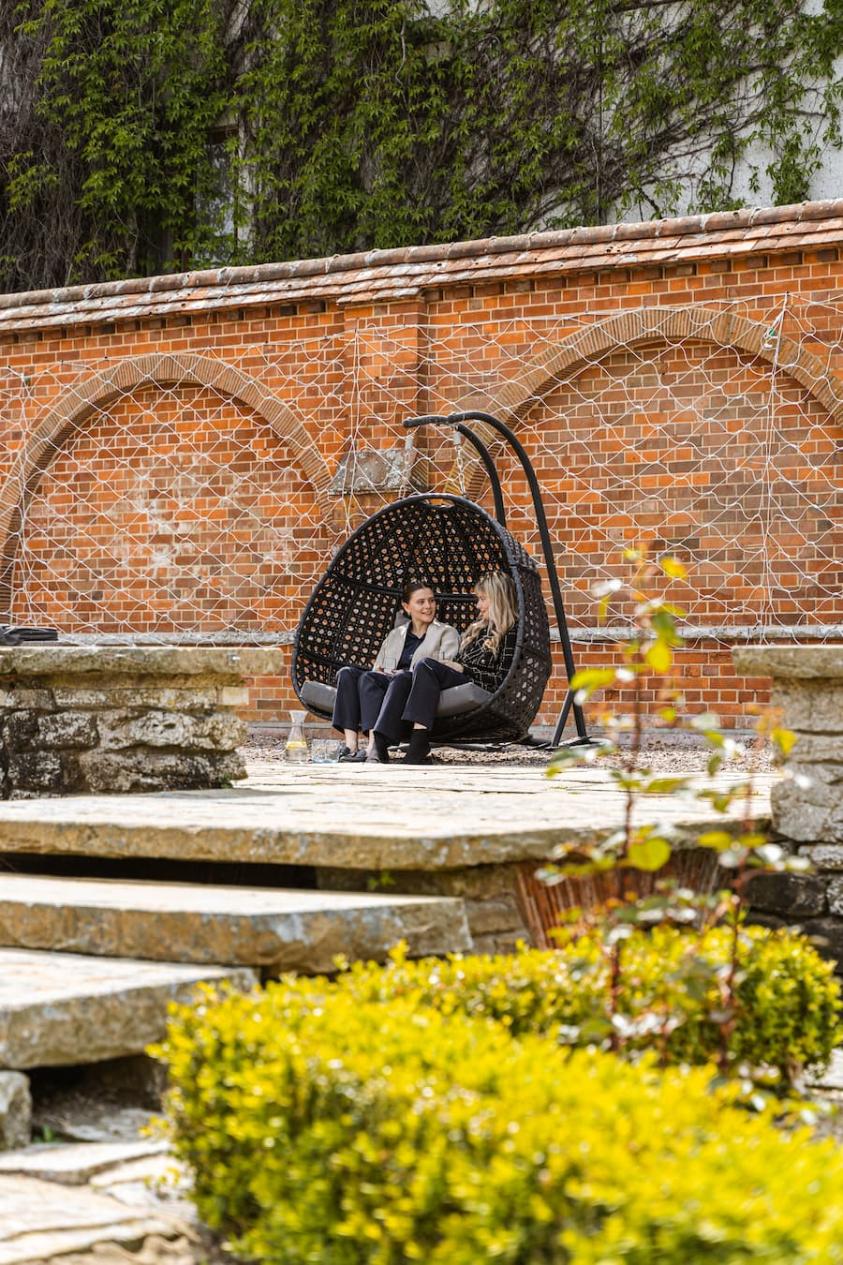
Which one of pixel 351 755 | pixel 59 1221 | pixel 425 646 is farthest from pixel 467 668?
pixel 59 1221

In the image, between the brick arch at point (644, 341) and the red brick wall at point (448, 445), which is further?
the red brick wall at point (448, 445)

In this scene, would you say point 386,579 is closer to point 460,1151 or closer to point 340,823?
point 340,823

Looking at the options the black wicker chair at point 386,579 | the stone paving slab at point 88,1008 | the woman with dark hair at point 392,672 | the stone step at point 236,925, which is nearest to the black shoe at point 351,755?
the woman with dark hair at point 392,672

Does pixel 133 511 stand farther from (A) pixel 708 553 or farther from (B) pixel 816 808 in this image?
(B) pixel 816 808

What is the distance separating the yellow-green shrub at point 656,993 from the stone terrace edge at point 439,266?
6.74m

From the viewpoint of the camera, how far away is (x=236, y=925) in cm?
324

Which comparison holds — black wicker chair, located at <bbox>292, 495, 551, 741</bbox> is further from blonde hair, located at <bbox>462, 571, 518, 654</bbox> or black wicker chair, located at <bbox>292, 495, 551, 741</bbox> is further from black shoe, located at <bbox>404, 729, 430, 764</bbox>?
black shoe, located at <bbox>404, 729, 430, 764</bbox>

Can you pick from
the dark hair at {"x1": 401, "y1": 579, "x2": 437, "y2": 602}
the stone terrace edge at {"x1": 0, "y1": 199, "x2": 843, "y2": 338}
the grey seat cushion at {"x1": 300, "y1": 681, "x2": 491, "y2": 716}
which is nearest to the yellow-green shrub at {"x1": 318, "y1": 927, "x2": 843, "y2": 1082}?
the grey seat cushion at {"x1": 300, "y1": 681, "x2": 491, "y2": 716}

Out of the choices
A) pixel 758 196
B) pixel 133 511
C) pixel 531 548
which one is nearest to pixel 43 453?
pixel 133 511

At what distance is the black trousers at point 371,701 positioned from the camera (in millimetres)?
8062

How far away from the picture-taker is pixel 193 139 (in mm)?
15602

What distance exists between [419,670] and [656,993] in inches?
202

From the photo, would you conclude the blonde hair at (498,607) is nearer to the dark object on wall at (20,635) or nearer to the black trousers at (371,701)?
the black trousers at (371,701)

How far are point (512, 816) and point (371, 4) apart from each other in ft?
40.0
